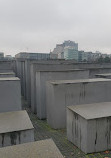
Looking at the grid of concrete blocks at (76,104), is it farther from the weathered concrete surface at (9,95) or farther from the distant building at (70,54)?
the distant building at (70,54)

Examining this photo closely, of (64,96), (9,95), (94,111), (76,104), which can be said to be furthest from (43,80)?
(94,111)

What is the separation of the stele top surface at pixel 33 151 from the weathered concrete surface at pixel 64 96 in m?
4.69

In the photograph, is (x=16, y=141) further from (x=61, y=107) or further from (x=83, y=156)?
(x=61, y=107)

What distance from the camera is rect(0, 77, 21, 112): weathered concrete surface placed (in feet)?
21.6

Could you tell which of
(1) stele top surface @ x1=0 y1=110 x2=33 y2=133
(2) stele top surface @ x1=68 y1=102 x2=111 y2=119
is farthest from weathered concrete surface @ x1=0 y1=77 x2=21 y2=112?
(2) stele top surface @ x1=68 y1=102 x2=111 y2=119

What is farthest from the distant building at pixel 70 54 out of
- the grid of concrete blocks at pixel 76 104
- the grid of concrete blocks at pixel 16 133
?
the grid of concrete blocks at pixel 16 133

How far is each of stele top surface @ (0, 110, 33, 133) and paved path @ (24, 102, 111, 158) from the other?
1.61 m

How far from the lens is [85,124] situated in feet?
16.9

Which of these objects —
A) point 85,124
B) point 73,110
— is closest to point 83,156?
point 85,124

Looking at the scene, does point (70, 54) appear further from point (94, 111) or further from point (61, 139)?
point (94, 111)

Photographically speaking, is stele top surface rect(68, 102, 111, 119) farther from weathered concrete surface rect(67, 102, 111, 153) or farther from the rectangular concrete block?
the rectangular concrete block

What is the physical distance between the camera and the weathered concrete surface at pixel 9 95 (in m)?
6.57

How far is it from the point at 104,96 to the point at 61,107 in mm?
2407

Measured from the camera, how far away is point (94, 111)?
19.0ft
